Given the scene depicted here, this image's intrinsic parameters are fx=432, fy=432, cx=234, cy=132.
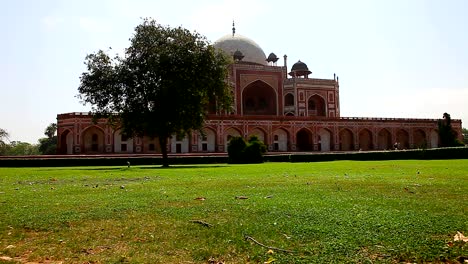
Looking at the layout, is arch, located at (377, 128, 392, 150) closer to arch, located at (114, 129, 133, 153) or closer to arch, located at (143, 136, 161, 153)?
arch, located at (143, 136, 161, 153)

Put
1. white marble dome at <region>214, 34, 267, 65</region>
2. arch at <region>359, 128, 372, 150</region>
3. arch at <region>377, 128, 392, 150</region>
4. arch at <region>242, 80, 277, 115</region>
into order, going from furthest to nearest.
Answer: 1. white marble dome at <region>214, 34, 267, 65</region>
2. arch at <region>242, 80, 277, 115</region>
3. arch at <region>377, 128, 392, 150</region>
4. arch at <region>359, 128, 372, 150</region>

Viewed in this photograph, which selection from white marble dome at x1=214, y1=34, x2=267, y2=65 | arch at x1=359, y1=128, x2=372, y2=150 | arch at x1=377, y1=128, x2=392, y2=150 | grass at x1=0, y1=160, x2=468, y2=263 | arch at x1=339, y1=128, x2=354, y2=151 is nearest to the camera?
grass at x1=0, y1=160, x2=468, y2=263

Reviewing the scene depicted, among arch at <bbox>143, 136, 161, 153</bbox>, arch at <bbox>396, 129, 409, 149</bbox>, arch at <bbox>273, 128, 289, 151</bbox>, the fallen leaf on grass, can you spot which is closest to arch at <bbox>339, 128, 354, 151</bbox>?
arch at <bbox>396, 129, 409, 149</bbox>

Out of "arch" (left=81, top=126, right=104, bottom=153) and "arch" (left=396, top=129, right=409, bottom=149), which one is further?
"arch" (left=396, top=129, right=409, bottom=149)

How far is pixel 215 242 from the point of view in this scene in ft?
12.8

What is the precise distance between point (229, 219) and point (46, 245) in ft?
5.99

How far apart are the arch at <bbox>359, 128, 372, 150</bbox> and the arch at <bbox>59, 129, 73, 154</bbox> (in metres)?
28.9

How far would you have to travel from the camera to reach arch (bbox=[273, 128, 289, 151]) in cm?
4284

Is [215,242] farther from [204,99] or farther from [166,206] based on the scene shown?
[204,99]

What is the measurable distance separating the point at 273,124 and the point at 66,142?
19.5 metres

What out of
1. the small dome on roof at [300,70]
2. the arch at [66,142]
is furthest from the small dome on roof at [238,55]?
the arch at [66,142]

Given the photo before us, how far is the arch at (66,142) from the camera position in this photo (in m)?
38.8

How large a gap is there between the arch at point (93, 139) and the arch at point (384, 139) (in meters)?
28.5

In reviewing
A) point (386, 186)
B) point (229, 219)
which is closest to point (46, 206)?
point (229, 219)
